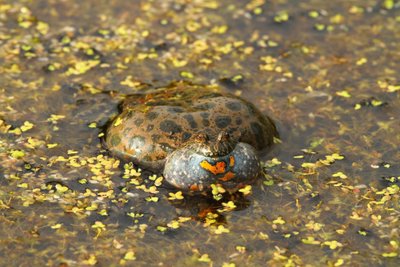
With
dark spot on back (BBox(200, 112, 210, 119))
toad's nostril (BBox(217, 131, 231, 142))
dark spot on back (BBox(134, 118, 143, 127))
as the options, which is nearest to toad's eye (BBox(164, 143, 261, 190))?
toad's nostril (BBox(217, 131, 231, 142))

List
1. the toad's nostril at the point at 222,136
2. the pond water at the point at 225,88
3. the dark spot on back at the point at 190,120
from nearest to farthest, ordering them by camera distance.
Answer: the pond water at the point at 225,88, the toad's nostril at the point at 222,136, the dark spot on back at the point at 190,120

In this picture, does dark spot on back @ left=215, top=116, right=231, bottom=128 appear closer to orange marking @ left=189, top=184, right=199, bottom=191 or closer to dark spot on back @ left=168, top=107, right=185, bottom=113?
dark spot on back @ left=168, top=107, right=185, bottom=113

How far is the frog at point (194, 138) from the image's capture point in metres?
7.78

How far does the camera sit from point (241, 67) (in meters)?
10.2

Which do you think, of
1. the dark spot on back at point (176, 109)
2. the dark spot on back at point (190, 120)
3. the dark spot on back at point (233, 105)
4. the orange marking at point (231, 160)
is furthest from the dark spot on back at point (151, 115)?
the orange marking at point (231, 160)

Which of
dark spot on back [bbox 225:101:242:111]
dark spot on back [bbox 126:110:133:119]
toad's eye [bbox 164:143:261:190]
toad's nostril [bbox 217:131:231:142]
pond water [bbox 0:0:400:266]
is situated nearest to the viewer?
pond water [bbox 0:0:400:266]

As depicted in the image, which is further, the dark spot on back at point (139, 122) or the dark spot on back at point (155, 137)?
the dark spot on back at point (139, 122)

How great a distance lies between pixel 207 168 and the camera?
25.5 feet

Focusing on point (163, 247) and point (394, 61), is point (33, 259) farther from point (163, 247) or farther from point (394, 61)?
point (394, 61)

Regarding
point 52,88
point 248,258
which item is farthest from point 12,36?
point 248,258

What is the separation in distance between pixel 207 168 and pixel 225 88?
88.2 inches

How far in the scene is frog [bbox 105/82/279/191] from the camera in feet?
25.5

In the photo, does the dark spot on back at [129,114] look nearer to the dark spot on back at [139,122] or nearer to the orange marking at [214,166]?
the dark spot on back at [139,122]

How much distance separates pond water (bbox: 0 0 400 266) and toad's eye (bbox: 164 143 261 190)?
0.19 m
